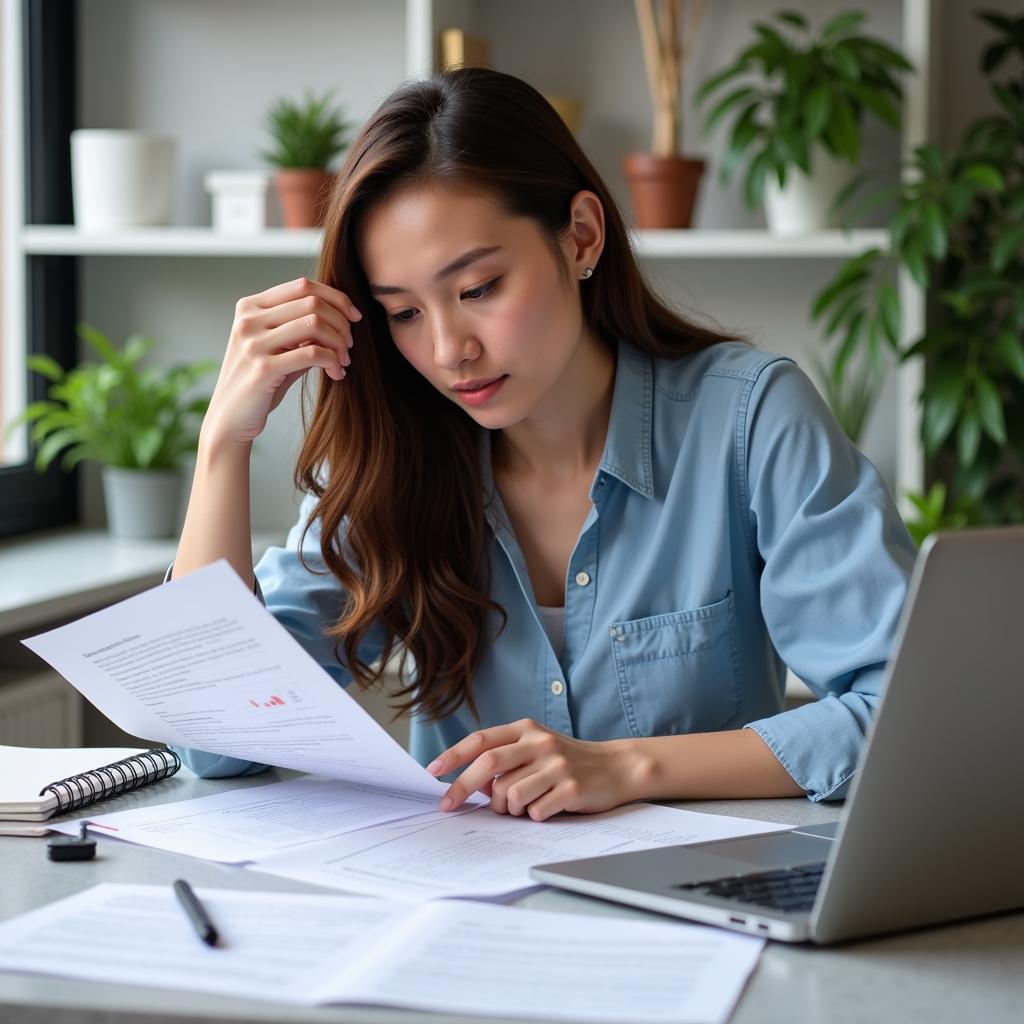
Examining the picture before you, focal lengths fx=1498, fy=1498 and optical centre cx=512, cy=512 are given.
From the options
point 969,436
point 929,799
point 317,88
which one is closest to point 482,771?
point 929,799

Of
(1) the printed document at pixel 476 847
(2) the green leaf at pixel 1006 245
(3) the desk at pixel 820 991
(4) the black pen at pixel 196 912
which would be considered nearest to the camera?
(3) the desk at pixel 820 991

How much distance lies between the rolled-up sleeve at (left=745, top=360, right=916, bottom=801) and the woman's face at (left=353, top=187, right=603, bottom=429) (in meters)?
0.24

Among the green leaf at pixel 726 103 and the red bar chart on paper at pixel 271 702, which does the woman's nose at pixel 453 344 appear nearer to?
the red bar chart on paper at pixel 271 702

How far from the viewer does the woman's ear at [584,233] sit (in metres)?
1.59

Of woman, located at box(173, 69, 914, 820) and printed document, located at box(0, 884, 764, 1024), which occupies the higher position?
woman, located at box(173, 69, 914, 820)

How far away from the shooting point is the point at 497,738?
1.21 meters

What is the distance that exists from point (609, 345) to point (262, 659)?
0.76 m

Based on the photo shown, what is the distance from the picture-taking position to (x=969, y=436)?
248cm

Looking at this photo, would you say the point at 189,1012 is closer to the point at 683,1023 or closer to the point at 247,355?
the point at 683,1023

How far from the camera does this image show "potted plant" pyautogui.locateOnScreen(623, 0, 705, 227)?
2.71 metres

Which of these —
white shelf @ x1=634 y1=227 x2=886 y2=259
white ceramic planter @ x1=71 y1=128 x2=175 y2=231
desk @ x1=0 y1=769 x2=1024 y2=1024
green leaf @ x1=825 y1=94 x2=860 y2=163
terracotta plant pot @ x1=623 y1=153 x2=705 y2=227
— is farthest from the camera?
white ceramic planter @ x1=71 y1=128 x2=175 y2=231

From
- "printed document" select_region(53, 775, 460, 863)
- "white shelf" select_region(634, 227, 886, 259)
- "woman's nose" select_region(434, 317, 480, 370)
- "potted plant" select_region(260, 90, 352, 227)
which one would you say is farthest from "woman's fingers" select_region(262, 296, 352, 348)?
"potted plant" select_region(260, 90, 352, 227)

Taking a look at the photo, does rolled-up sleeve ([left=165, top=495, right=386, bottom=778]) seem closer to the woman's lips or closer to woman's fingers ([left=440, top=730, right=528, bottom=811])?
the woman's lips

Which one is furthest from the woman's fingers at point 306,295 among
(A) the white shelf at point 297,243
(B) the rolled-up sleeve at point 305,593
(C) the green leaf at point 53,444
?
(C) the green leaf at point 53,444
